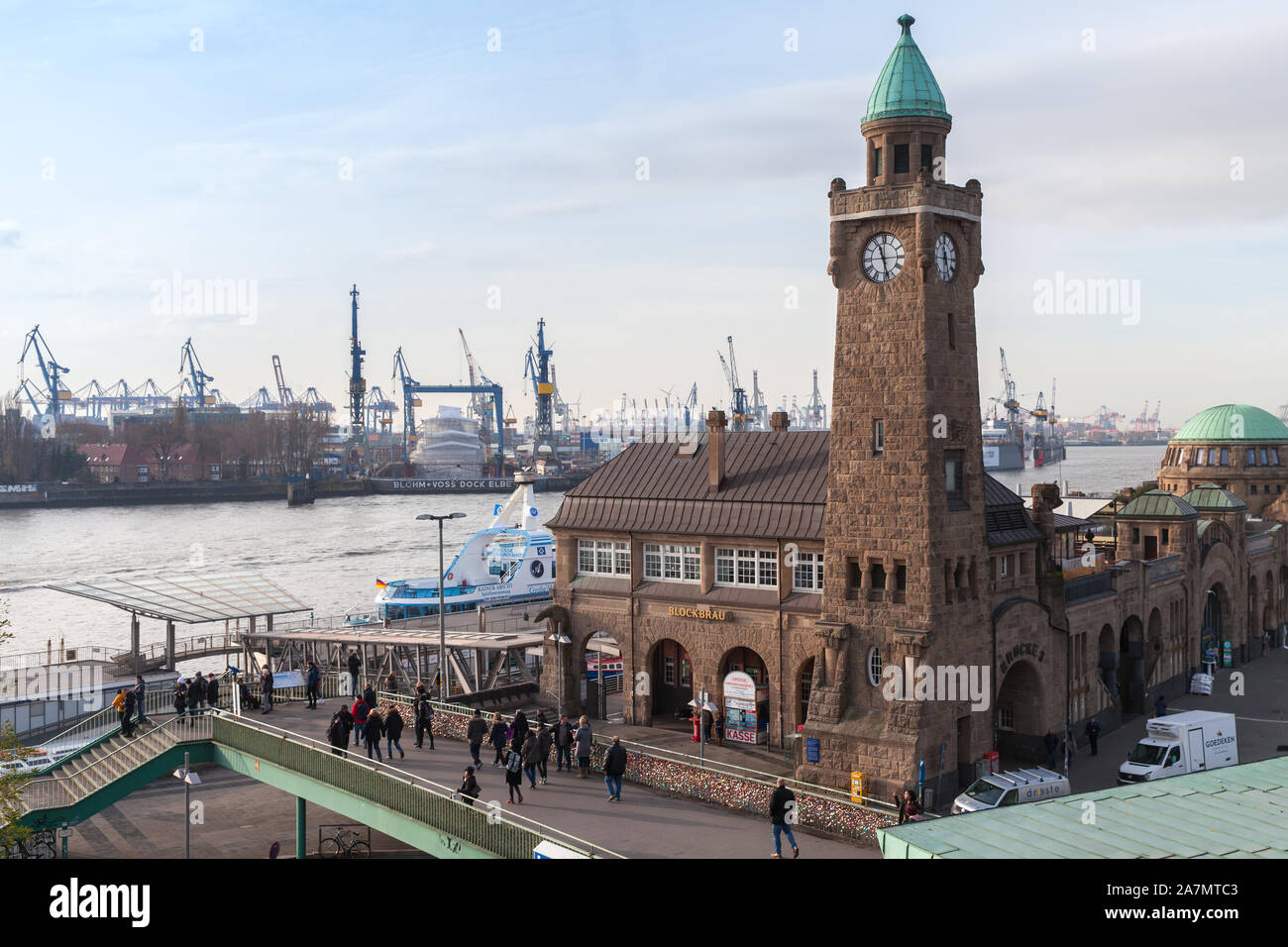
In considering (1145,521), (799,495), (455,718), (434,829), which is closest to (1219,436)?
(1145,521)

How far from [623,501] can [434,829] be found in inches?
757

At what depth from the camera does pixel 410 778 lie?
31.3 meters

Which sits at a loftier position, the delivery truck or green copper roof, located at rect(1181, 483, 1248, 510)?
green copper roof, located at rect(1181, 483, 1248, 510)

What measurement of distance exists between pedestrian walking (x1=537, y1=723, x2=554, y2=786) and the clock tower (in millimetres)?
8074

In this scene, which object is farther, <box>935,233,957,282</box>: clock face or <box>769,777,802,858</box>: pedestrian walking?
<box>935,233,957,282</box>: clock face

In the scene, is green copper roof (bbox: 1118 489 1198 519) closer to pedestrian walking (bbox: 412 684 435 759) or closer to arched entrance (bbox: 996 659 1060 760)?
arched entrance (bbox: 996 659 1060 760)

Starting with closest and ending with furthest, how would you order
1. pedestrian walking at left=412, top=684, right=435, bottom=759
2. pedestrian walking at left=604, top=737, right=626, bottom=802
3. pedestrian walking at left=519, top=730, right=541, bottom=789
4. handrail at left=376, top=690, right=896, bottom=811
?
1. handrail at left=376, top=690, right=896, bottom=811
2. pedestrian walking at left=604, top=737, right=626, bottom=802
3. pedestrian walking at left=519, top=730, right=541, bottom=789
4. pedestrian walking at left=412, top=684, right=435, bottom=759

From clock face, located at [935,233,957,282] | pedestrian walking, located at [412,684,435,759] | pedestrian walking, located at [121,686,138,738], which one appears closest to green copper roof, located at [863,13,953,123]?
clock face, located at [935,233,957,282]

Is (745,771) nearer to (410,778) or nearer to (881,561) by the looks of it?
(881,561)

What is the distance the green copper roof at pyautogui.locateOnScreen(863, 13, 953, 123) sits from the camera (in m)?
37.0

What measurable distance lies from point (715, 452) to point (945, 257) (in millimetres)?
11702

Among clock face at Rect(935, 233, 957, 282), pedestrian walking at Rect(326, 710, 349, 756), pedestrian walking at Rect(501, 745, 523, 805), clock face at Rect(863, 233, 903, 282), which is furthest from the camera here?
clock face at Rect(935, 233, 957, 282)
